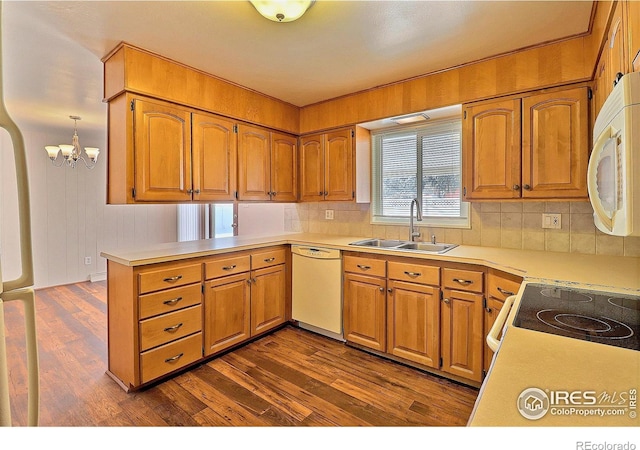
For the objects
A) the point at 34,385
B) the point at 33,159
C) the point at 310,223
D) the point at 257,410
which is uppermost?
the point at 33,159

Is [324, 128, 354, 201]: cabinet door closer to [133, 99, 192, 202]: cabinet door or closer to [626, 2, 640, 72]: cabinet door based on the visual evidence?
[133, 99, 192, 202]: cabinet door

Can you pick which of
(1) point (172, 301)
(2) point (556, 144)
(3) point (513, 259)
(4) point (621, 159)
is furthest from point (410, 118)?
(1) point (172, 301)

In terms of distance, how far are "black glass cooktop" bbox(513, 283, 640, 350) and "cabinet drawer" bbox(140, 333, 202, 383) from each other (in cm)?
215

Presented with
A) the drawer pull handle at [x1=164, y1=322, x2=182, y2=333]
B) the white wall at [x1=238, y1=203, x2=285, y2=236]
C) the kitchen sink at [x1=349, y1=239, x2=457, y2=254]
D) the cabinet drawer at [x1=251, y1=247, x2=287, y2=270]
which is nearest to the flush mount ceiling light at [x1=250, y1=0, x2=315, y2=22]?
the kitchen sink at [x1=349, y1=239, x2=457, y2=254]

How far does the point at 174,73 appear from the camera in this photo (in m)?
2.37

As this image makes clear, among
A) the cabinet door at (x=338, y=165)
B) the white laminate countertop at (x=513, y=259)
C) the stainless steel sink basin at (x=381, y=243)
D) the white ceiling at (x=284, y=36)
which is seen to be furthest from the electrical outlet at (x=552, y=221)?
the cabinet door at (x=338, y=165)

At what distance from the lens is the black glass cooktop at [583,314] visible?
0.89 metres

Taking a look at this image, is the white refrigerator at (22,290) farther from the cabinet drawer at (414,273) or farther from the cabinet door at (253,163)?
the cabinet door at (253,163)

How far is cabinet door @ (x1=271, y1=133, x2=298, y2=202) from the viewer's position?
326cm

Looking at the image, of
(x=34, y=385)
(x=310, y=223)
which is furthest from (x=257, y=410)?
(x=310, y=223)

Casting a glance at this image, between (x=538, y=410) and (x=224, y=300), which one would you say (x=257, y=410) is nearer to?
(x=224, y=300)

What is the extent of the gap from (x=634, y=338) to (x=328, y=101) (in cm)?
294

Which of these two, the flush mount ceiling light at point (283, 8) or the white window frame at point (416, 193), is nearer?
the flush mount ceiling light at point (283, 8)

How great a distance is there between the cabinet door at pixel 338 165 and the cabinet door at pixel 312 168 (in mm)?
69
